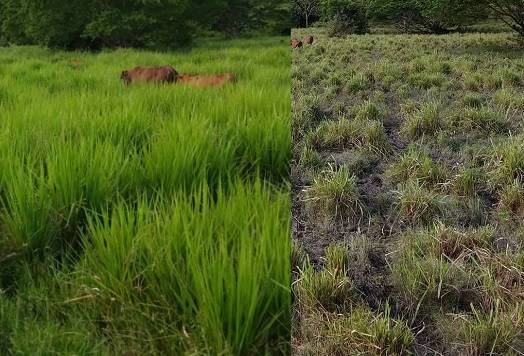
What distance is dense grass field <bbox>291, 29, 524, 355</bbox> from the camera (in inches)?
21.0

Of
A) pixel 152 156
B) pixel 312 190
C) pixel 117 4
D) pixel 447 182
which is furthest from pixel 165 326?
pixel 117 4

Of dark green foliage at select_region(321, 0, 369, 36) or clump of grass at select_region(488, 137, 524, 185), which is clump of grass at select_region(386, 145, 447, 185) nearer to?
clump of grass at select_region(488, 137, 524, 185)

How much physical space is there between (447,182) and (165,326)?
0.49m

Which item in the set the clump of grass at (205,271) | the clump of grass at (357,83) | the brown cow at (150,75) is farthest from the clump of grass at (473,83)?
the brown cow at (150,75)

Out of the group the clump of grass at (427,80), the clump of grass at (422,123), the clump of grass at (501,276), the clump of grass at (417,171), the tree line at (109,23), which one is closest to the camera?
the clump of grass at (501,276)

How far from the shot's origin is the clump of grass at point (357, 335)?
50 cm

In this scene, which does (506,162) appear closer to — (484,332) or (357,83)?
(357,83)

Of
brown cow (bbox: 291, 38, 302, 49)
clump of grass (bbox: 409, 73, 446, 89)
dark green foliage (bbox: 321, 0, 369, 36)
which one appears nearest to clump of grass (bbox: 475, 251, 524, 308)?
brown cow (bbox: 291, 38, 302, 49)

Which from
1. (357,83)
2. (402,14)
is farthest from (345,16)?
(357,83)

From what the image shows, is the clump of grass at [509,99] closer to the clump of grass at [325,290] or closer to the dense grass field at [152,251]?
the dense grass field at [152,251]

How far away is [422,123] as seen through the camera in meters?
1.10

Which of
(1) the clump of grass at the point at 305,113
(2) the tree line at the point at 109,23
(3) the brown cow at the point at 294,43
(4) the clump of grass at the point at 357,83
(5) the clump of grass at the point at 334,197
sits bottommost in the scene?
(5) the clump of grass at the point at 334,197

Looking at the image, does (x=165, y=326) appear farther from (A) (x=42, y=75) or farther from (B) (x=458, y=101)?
(A) (x=42, y=75)

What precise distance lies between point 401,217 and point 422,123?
1.34 ft
